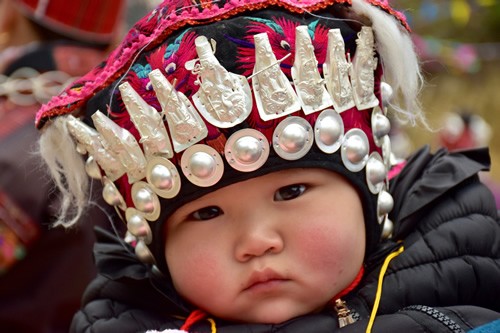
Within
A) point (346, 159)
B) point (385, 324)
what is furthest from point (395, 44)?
point (385, 324)

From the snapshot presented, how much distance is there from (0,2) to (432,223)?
169 centimetres

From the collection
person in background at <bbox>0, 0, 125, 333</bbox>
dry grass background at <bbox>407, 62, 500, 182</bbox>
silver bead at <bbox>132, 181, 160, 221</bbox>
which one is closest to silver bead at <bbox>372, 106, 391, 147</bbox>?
silver bead at <bbox>132, 181, 160, 221</bbox>

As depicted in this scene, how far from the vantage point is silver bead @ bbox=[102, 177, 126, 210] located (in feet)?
4.34

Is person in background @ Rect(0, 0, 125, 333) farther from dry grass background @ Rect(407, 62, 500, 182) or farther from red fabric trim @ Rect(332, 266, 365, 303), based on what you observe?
dry grass background @ Rect(407, 62, 500, 182)

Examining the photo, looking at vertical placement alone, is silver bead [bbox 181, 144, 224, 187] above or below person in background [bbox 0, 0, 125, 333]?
above

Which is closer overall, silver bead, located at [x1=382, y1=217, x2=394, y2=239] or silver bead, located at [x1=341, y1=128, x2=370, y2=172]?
silver bead, located at [x1=341, y1=128, x2=370, y2=172]

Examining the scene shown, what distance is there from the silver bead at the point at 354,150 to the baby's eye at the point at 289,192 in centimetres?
8

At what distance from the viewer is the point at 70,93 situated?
4.42 ft

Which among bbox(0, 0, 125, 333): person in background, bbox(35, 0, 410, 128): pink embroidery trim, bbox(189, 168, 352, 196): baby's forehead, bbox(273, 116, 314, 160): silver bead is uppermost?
bbox(35, 0, 410, 128): pink embroidery trim

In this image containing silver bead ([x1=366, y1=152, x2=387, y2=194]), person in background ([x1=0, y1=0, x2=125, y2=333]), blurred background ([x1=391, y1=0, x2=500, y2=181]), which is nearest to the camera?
silver bead ([x1=366, y1=152, x2=387, y2=194])

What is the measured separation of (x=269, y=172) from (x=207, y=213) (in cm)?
12

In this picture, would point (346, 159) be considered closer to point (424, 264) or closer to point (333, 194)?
point (333, 194)

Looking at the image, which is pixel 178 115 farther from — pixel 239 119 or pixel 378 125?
pixel 378 125

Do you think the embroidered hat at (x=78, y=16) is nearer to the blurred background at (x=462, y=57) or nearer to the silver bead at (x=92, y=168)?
the silver bead at (x=92, y=168)
